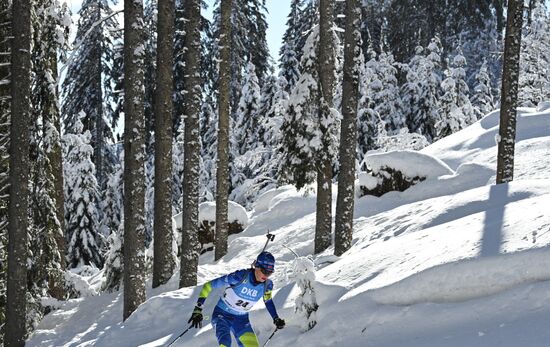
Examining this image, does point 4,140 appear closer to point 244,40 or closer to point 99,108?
point 99,108

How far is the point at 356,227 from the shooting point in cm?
1636

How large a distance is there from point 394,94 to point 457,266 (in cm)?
2820

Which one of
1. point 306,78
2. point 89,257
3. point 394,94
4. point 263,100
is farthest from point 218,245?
point 394,94

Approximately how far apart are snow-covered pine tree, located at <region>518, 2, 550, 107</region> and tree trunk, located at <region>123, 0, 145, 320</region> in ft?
76.1

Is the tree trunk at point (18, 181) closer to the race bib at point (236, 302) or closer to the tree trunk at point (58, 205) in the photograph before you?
the tree trunk at point (58, 205)

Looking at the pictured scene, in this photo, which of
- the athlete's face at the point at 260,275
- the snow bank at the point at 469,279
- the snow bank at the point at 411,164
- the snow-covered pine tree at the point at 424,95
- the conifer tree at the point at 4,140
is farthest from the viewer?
the snow-covered pine tree at the point at 424,95

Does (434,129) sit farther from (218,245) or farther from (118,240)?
(118,240)

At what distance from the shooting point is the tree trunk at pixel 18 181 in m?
12.1

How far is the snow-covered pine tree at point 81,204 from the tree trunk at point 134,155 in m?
14.7

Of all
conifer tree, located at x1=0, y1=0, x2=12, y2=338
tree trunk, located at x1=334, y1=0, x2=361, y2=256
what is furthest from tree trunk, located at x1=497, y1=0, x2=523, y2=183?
conifer tree, located at x1=0, y1=0, x2=12, y2=338

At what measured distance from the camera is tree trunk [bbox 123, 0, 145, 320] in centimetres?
1284

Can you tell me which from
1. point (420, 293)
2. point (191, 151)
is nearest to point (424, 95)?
point (191, 151)

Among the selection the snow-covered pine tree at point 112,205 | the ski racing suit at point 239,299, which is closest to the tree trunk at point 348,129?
the ski racing suit at point 239,299

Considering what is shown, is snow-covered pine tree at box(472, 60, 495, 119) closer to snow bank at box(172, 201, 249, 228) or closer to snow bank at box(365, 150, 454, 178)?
snow bank at box(365, 150, 454, 178)
